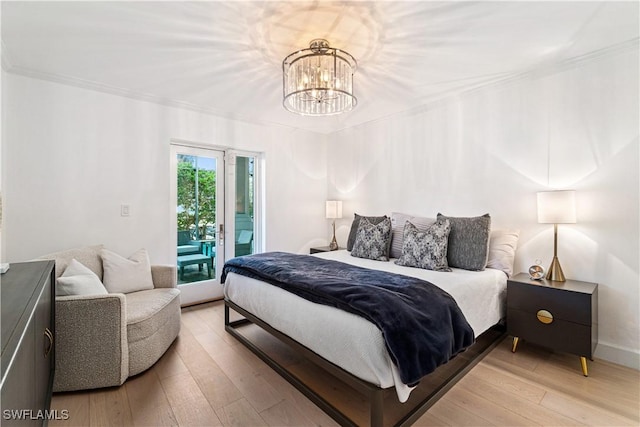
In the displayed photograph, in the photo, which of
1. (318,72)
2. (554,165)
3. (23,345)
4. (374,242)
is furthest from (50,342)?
(554,165)

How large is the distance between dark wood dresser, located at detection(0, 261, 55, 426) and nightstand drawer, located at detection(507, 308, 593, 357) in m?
3.01

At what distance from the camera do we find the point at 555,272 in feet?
8.18

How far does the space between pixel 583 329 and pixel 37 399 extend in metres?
3.27

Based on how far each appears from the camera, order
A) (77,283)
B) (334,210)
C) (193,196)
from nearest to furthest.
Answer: (77,283)
(193,196)
(334,210)

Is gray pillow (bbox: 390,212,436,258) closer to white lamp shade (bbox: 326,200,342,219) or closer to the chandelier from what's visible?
white lamp shade (bbox: 326,200,342,219)

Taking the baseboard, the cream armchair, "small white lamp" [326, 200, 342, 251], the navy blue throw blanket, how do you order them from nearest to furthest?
the navy blue throw blanket, the cream armchair, the baseboard, "small white lamp" [326, 200, 342, 251]

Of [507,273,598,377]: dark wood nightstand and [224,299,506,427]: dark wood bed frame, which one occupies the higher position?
[507,273,598,377]: dark wood nightstand

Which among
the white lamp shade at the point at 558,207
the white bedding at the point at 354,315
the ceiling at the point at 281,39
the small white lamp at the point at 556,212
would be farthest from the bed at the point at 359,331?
the ceiling at the point at 281,39

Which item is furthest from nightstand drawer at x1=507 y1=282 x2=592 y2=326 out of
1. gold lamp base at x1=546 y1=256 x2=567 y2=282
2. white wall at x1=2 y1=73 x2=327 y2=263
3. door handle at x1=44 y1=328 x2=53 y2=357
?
white wall at x1=2 y1=73 x2=327 y2=263

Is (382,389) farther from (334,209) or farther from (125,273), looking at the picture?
(334,209)

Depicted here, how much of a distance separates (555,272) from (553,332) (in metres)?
0.49

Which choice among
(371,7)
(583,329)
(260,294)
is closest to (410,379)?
(260,294)

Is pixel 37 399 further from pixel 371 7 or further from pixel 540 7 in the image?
pixel 540 7

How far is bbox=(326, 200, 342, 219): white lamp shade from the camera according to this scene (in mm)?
4539
